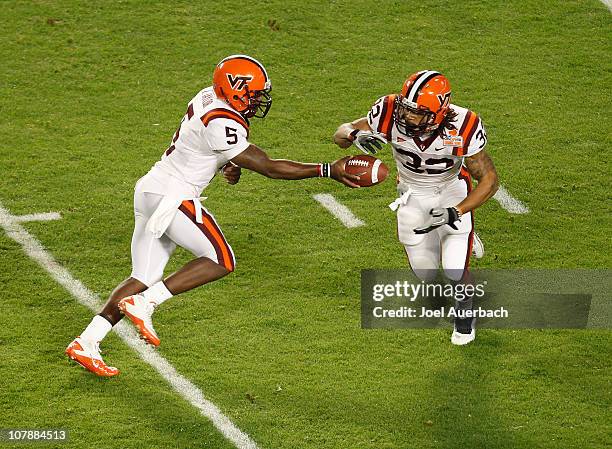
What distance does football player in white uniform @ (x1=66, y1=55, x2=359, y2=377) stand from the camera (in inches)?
257

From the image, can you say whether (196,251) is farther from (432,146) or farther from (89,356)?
(432,146)

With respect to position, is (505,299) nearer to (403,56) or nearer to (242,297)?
(242,297)

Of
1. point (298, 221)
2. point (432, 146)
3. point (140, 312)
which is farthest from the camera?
point (298, 221)

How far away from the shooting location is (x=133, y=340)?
277 inches

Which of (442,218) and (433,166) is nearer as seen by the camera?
(442,218)

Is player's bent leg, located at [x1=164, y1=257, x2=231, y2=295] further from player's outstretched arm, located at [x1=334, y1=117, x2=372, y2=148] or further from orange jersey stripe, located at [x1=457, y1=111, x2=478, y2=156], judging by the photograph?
orange jersey stripe, located at [x1=457, y1=111, x2=478, y2=156]

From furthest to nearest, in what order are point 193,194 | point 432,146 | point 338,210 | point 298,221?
A: point 338,210
point 298,221
point 432,146
point 193,194

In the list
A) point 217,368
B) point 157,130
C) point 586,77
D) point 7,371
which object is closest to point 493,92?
point 586,77

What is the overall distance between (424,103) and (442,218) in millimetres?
624

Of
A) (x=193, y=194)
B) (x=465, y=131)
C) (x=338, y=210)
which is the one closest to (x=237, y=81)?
(x=193, y=194)

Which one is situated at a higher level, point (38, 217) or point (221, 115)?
point (221, 115)

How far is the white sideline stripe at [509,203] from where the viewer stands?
8.40 meters

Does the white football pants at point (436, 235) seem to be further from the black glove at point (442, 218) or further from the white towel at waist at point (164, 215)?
the white towel at waist at point (164, 215)

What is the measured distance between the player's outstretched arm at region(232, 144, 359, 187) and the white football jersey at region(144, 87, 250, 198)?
57 millimetres
